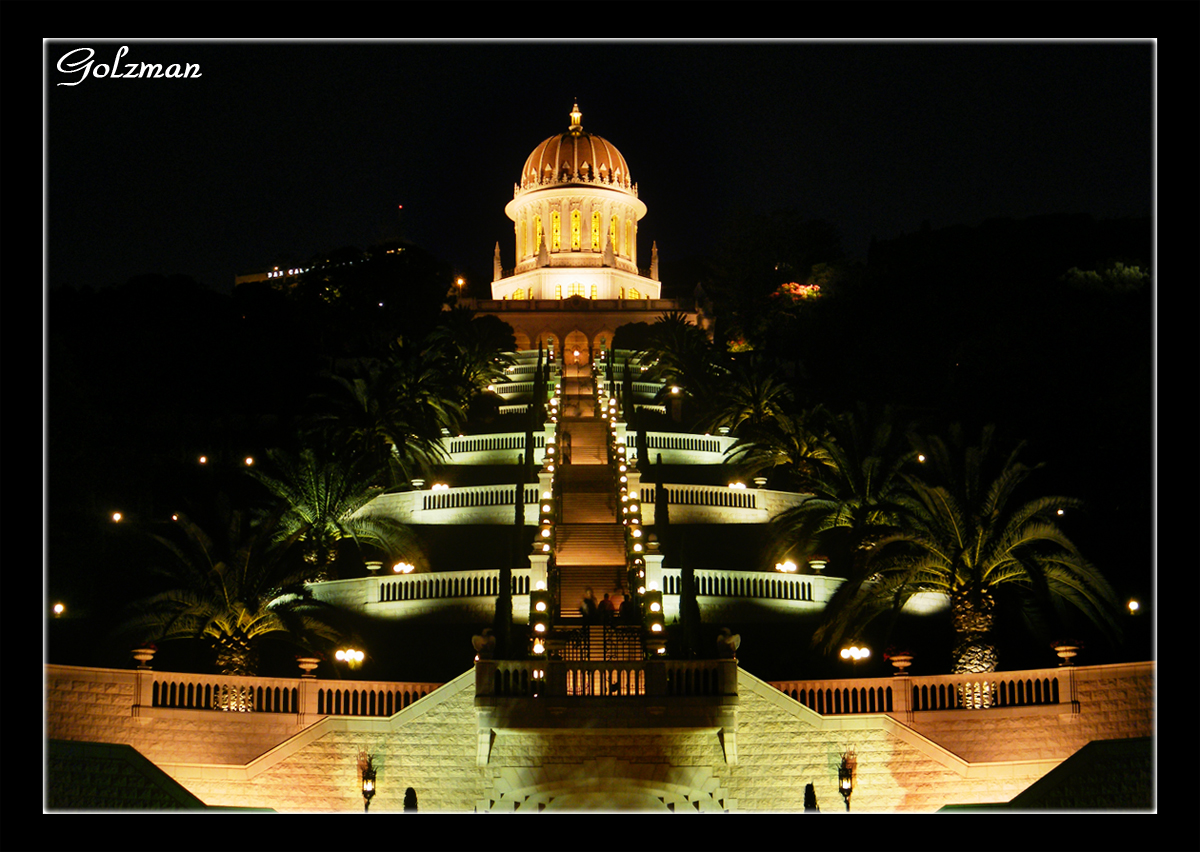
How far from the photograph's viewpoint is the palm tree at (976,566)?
1209 inches

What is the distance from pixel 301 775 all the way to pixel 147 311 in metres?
38.5

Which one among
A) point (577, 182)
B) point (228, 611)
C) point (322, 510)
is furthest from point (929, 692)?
point (577, 182)

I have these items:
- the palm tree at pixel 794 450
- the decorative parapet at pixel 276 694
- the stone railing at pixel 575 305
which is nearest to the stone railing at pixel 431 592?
the decorative parapet at pixel 276 694

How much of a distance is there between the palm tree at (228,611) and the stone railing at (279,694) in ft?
4.28

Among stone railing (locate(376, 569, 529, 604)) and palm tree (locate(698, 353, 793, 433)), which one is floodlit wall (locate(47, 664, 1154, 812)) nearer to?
stone railing (locate(376, 569, 529, 604))

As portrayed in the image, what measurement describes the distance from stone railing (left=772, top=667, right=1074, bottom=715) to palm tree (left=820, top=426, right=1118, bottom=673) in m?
1.37

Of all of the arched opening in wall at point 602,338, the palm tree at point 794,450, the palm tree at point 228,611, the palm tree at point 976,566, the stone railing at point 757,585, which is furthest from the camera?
the arched opening in wall at point 602,338

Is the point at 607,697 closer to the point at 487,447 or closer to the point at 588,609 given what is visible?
the point at 588,609

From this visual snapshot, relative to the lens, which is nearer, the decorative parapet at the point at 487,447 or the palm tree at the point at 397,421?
the palm tree at the point at 397,421

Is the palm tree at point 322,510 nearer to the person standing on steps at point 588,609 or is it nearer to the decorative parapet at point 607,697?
the person standing on steps at point 588,609

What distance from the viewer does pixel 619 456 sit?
153ft
